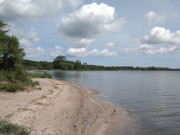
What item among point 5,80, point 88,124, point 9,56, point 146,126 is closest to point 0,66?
point 9,56

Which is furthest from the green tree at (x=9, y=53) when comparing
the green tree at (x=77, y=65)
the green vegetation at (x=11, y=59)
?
the green tree at (x=77, y=65)

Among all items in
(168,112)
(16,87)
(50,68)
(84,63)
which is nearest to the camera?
(168,112)

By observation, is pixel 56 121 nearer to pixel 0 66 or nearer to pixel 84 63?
pixel 0 66

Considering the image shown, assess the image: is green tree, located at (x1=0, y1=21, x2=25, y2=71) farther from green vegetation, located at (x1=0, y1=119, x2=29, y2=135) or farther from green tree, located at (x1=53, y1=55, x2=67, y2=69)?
green tree, located at (x1=53, y1=55, x2=67, y2=69)

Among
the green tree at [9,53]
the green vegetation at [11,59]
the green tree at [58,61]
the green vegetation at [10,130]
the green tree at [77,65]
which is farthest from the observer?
the green tree at [77,65]

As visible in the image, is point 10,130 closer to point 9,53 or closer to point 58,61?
point 9,53

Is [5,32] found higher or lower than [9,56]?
higher

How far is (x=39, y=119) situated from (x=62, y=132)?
71.2 inches

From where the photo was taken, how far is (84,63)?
Answer: 181375 mm

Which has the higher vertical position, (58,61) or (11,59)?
(58,61)

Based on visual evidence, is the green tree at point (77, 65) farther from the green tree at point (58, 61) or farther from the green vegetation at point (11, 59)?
the green vegetation at point (11, 59)

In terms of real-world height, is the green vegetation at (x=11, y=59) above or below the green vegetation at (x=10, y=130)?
above

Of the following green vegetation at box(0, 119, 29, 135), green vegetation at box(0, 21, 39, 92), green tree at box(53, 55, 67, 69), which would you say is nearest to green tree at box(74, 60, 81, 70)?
green tree at box(53, 55, 67, 69)

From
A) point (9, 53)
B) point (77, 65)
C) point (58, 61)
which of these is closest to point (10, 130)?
point (9, 53)
